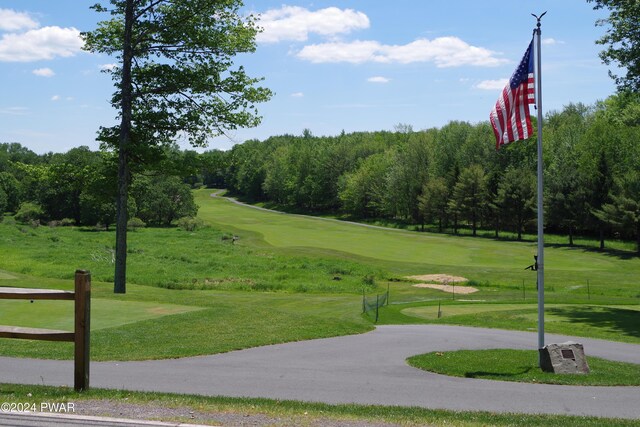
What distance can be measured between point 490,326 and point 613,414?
13344mm

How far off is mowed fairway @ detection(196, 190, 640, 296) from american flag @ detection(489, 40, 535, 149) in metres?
32.0

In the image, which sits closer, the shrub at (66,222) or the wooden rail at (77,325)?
the wooden rail at (77,325)

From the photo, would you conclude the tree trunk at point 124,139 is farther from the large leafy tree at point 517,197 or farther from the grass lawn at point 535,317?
the large leafy tree at point 517,197

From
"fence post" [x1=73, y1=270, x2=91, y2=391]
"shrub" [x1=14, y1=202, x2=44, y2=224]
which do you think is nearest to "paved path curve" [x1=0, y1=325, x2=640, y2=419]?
"fence post" [x1=73, y1=270, x2=91, y2=391]

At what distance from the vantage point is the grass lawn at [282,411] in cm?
798

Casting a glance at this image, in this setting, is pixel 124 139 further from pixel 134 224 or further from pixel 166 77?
pixel 134 224

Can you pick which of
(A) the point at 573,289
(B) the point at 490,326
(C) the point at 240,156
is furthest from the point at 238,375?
(A) the point at 573,289

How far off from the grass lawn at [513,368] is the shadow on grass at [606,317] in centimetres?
804

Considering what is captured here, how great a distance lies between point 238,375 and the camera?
12.2 metres

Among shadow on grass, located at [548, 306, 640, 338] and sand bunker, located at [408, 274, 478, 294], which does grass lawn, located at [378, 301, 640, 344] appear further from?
sand bunker, located at [408, 274, 478, 294]

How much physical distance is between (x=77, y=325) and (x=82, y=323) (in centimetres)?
7

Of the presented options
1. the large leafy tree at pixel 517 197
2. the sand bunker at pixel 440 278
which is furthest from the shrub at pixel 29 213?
the sand bunker at pixel 440 278

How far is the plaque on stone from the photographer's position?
13.6 meters

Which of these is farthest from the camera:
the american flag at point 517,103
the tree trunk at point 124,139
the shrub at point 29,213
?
the shrub at point 29,213
